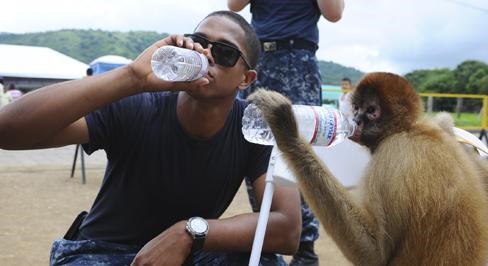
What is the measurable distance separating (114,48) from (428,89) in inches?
1407

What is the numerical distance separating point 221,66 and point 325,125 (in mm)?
577

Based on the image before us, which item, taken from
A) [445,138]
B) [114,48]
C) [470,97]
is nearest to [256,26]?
[445,138]

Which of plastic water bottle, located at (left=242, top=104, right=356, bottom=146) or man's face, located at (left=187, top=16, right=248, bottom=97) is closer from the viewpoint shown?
plastic water bottle, located at (left=242, top=104, right=356, bottom=146)

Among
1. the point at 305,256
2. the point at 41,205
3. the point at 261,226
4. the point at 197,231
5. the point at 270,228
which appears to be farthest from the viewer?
the point at 41,205

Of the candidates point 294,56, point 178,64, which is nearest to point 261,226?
point 178,64

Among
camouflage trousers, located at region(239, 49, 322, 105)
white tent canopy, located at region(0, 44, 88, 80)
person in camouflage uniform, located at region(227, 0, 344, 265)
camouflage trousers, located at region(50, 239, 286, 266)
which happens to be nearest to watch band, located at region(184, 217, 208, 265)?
camouflage trousers, located at region(50, 239, 286, 266)

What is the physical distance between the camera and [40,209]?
5812 millimetres

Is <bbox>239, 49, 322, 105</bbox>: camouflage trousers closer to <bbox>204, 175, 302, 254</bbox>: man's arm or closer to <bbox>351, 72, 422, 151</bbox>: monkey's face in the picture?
<bbox>351, 72, 422, 151</bbox>: monkey's face

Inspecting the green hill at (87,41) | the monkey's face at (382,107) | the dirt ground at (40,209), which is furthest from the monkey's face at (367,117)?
the green hill at (87,41)

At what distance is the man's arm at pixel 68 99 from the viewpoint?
1985mm

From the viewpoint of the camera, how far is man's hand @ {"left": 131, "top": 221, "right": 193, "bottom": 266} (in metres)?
2.13

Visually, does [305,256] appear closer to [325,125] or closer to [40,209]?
[325,125]

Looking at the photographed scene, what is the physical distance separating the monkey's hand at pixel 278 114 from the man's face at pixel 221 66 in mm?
243

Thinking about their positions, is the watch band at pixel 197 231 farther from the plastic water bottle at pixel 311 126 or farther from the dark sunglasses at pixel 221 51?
the dark sunglasses at pixel 221 51
